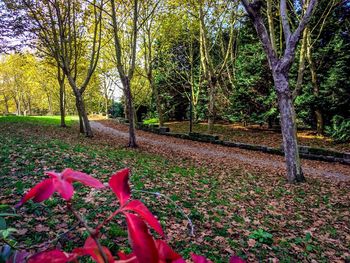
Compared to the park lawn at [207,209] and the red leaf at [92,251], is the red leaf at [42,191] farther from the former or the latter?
the park lawn at [207,209]

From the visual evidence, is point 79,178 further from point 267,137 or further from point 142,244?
point 267,137

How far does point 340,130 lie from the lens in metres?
14.0

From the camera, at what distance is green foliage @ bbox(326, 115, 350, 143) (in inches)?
547

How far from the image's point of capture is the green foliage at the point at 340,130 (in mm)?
13906

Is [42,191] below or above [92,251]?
above

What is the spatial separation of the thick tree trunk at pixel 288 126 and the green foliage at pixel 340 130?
→ 7.78 m

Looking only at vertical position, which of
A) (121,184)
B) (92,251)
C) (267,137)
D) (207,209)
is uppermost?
(121,184)

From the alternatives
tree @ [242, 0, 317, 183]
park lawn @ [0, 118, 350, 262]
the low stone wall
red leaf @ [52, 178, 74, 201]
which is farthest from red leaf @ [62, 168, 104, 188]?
the low stone wall

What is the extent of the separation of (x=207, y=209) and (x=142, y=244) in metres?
5.00

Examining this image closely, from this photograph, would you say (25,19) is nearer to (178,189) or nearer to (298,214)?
(178,189)

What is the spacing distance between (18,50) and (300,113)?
58.8 ft

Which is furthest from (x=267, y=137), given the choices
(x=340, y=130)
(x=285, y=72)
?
(x=285, y=72)

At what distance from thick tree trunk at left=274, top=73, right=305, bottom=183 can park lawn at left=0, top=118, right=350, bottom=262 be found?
1.63ft

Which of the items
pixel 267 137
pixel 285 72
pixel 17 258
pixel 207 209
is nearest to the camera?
pixel 17 258
